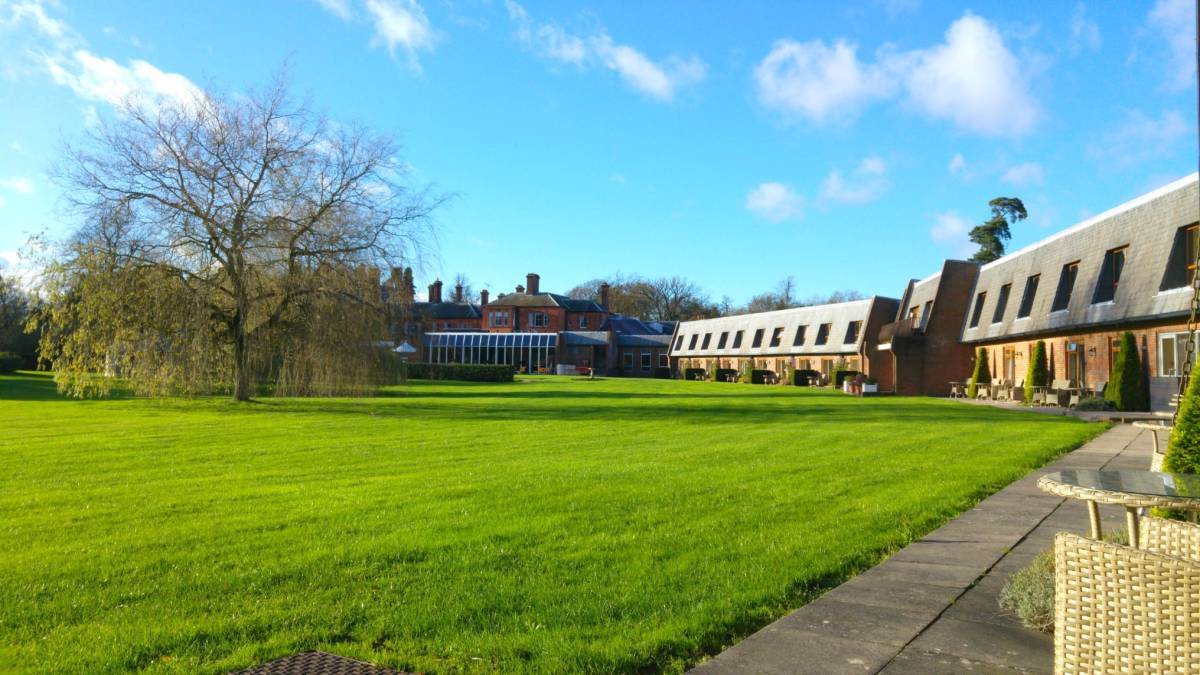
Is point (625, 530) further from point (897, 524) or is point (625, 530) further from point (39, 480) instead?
point (39, 480)

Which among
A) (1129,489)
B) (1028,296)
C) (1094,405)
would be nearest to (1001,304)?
(1028,296)

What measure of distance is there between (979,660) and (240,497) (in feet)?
21.9

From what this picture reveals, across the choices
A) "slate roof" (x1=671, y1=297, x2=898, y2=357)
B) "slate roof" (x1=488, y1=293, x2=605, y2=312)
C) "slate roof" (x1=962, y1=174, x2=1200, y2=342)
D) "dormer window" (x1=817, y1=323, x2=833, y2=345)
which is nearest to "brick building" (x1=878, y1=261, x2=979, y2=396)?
"slate roof" (x1=962, y1=174, x2=1200, y2=342)

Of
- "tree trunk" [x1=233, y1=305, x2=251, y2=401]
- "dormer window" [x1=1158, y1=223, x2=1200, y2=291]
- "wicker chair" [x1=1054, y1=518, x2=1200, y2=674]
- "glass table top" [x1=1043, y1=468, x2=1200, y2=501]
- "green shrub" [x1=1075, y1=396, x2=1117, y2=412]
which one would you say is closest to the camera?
"wicker chair" [x1=1054, y1=518, x2=1200, y2=674]

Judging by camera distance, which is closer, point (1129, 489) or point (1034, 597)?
point (1129, 489)

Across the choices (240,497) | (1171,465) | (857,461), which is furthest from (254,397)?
(1171,465)

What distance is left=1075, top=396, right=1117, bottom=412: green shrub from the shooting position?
70.5 ft

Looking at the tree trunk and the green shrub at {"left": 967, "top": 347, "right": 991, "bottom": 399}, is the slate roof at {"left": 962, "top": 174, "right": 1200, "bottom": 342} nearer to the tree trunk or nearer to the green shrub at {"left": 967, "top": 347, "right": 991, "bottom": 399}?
the green shrub at {"left": 967, "top": 347, "right": 991, "bottom": 399}

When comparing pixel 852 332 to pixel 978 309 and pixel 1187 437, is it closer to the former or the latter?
pixel 978 309

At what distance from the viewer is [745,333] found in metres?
56.8

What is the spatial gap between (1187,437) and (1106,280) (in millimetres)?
22941

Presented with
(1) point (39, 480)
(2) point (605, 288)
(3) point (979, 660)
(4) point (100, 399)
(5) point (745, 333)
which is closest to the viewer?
(3) point (979, 660)

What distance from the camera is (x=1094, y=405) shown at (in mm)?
21906

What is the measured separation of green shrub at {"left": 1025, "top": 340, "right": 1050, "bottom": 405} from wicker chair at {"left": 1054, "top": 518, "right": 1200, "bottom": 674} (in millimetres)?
26611
